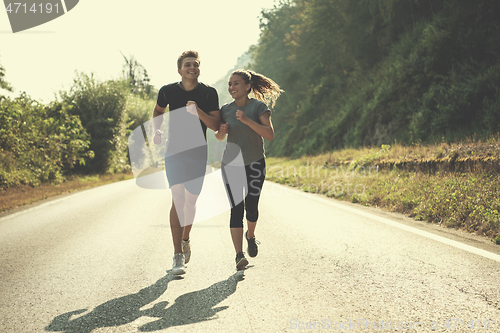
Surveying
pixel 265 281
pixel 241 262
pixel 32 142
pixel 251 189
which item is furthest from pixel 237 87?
pixel 32 142

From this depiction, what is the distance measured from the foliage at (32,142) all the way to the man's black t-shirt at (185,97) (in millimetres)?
13687

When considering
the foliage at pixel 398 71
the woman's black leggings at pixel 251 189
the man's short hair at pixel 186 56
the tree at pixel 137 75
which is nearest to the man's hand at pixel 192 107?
the man's short hair at pixel 186 56

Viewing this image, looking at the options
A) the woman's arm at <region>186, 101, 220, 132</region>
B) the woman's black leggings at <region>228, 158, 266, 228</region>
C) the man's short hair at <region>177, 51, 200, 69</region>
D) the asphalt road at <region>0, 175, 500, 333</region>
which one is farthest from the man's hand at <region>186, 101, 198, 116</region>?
the asphalt road at <region>0, 175, 500, 333</region>

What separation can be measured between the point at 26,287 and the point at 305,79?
1476 inches

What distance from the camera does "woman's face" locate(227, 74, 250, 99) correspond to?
4.09m

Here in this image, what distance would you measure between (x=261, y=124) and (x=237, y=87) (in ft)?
1.52

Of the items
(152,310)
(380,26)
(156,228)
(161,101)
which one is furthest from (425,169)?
(380,26)

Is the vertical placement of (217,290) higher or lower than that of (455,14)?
lower

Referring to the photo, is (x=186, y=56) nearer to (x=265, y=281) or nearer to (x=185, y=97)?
(x=185, y=97)

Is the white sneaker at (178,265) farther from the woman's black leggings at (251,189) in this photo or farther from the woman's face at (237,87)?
the woman's face at (237,87)

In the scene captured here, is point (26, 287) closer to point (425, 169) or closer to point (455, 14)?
point (425, 169)

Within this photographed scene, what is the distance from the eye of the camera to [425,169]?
914cm

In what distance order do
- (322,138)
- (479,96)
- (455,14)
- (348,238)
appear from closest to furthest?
1. (348,238)
2. (479,96)
3. (455,14)
4. (322,138)

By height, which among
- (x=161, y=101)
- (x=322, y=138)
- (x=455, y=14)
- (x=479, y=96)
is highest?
(x=455, y=14)
